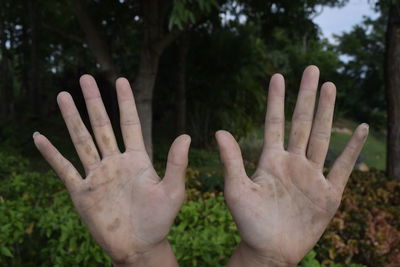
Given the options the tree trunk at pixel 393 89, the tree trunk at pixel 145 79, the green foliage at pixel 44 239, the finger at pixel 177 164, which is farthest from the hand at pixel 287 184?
the tree trunk at pixel 393 89

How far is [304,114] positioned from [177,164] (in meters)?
0.56

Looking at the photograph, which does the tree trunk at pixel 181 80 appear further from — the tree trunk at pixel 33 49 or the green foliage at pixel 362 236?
the green foliage at pixel 362 236

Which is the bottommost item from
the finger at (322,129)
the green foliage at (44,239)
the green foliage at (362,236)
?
the green foliage at (362,236)

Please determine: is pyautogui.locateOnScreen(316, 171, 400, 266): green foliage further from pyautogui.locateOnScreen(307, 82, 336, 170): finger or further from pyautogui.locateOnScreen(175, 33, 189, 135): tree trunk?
pyautogui.locateOnScreen(175, 33, 189, 135): tree trunk

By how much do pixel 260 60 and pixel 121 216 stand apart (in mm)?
10616

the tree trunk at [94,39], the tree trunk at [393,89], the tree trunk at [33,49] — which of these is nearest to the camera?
the tree trunk at [94,39]

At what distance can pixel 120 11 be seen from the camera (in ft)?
22.5

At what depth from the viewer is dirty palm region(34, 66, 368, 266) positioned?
142cm

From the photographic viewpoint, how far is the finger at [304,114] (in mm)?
1526

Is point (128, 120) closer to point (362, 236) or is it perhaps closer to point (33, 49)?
point (362, 236)

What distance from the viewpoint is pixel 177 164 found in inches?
55.7

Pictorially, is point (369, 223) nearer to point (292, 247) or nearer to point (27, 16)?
point (292, 247)

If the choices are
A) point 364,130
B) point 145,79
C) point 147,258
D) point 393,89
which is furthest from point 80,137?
point 393,89

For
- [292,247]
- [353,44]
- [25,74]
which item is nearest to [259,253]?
[292,247]
